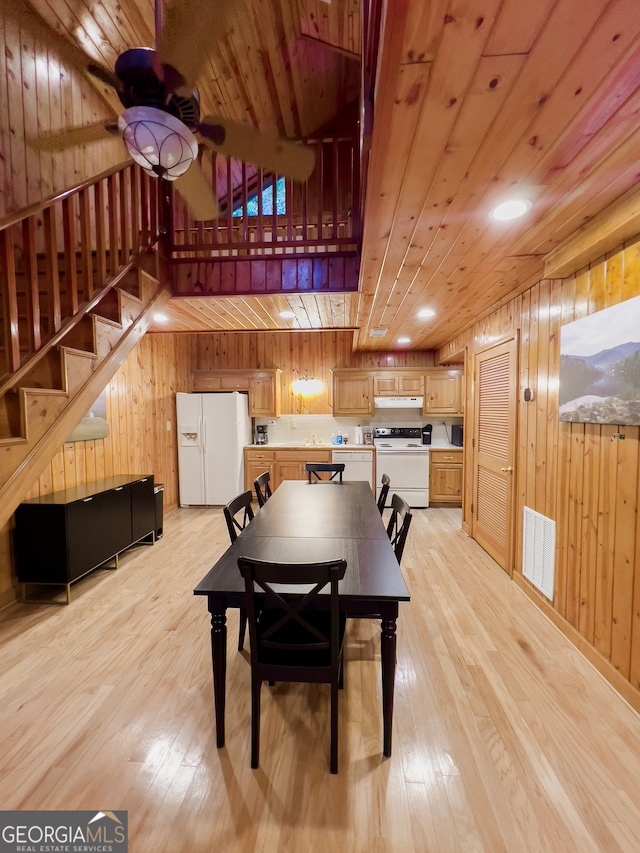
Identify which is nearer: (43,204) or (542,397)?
(43,204)

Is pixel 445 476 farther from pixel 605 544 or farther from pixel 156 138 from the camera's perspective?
pixel 156 138

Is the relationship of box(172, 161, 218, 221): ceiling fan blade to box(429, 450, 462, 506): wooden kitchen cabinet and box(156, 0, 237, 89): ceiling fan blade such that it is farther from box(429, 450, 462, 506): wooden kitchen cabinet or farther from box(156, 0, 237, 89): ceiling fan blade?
box(429, 450, 462, 506): wooden kitchen cabinet

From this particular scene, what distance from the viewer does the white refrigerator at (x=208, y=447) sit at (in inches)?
215

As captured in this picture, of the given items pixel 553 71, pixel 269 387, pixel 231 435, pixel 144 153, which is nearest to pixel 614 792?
pixel 553 71

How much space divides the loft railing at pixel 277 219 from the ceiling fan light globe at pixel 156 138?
0.72 metres

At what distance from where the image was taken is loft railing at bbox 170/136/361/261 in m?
2.78

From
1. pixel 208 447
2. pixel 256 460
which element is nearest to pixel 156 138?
pixel 208 447

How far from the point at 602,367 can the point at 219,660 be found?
2429 millimetres

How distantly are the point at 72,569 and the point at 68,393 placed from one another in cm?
166

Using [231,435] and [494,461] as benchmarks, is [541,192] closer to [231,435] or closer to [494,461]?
[494,461]

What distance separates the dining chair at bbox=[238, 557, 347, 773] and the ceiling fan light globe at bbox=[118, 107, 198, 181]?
179cm

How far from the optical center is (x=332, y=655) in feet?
4.79

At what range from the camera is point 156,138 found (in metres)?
1.53

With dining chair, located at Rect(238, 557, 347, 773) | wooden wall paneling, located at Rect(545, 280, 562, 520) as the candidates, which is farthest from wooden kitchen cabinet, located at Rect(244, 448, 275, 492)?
dining chair, located at Rect(238, 557, 347, 773)
